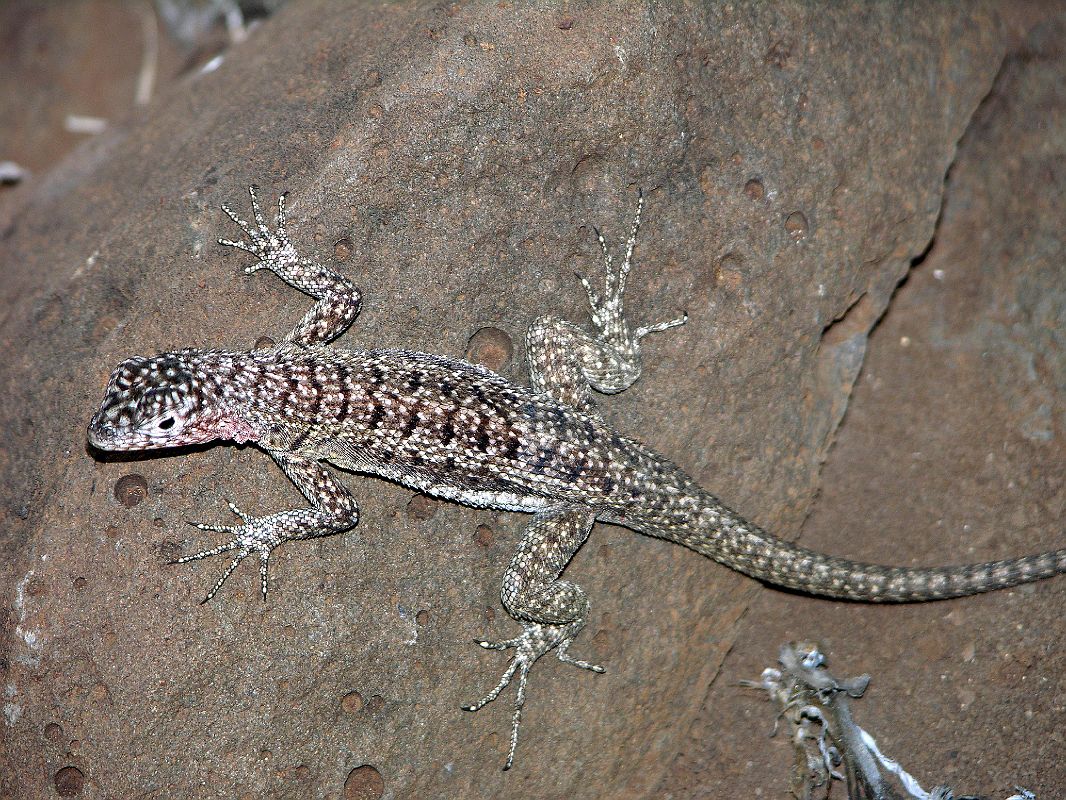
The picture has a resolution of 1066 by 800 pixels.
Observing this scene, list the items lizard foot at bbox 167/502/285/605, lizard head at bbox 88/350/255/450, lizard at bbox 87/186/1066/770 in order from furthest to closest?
lizard at bbox 87/186/1066/770 → lizard foot at bbox 167/502/285/605 → lizard head at bbox 88/350/255/450

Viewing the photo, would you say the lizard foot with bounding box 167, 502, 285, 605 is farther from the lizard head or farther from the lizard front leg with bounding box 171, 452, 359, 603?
the lizard head

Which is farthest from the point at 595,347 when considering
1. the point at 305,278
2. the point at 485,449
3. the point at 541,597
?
the point at 305,278

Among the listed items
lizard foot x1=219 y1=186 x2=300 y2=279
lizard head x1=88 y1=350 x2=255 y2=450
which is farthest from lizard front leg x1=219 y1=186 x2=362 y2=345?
lizard head x1=88 y1=350 x2=255 y2=450

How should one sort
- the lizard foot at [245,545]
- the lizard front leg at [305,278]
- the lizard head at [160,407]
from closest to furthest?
1. the lizard head at [160,407]
2. the lizard foot at [245,545]
3. the lizard front leg at [305,278]

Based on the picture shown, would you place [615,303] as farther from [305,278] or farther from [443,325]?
[305,278]

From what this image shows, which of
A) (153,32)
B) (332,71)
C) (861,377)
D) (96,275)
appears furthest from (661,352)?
(153,32)

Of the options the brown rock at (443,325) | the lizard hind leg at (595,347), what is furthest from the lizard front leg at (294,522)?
the lizard hind leg at (595,347)

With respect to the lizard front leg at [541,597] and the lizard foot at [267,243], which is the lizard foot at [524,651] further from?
Answer: the lizard foot at [267,243]
